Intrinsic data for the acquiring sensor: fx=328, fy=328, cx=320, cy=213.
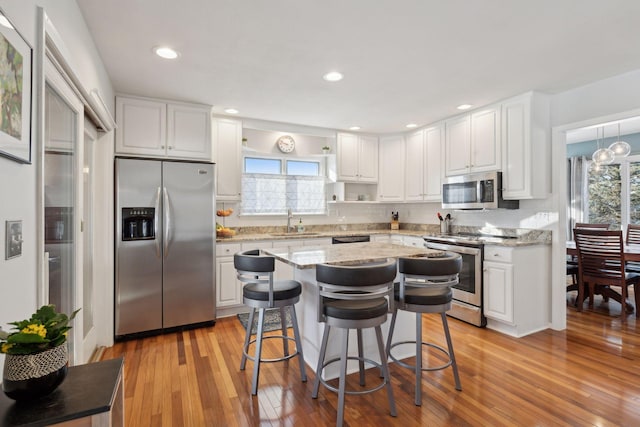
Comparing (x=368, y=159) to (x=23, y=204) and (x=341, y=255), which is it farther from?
(x=23, y=204)

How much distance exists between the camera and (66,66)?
65.9 inches

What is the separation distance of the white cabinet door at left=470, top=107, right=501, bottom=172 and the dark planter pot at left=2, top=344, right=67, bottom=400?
13.2ft

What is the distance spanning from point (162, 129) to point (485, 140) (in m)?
3.60

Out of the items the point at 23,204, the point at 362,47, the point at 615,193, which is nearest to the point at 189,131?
the point at 362,47

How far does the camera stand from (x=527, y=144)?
11.0 feet

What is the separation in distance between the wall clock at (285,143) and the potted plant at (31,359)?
13.4 feet

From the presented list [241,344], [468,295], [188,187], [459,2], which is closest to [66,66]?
[188,187]

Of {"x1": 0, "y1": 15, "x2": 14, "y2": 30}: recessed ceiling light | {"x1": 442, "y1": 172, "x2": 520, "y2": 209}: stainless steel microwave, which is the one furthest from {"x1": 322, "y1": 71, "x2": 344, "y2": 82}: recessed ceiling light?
{"x1": 0, "y1": 15, "x2": 14, "y2": 30}: recessed ceiling light

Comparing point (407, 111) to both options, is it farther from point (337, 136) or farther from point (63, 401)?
point (63, 401)

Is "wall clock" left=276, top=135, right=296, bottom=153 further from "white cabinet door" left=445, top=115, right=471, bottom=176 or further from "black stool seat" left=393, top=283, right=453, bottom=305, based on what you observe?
"black stool seat" left=393, top=283, right=453, bottom=305

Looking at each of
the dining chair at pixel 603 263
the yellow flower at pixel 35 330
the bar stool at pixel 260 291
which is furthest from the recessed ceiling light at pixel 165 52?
the dining chair at pixel 603 263

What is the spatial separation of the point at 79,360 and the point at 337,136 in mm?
3886

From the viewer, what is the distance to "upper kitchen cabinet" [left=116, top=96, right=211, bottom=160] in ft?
10.9

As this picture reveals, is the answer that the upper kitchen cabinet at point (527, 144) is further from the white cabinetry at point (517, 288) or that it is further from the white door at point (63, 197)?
the white door at point (63, 197)
